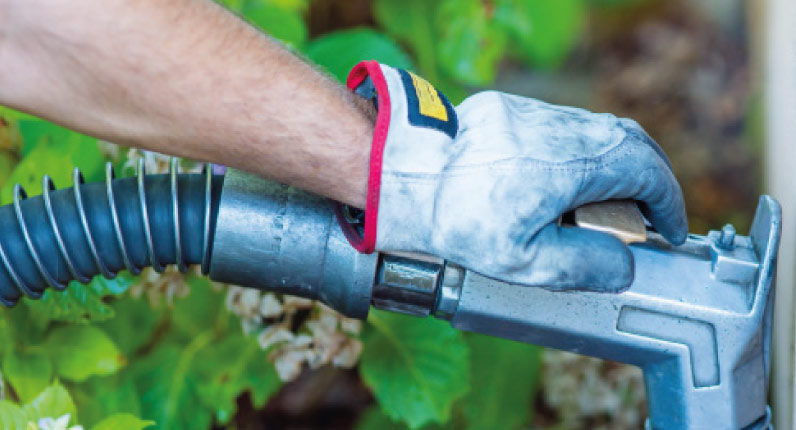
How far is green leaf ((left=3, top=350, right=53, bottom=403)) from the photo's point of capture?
1398 mm

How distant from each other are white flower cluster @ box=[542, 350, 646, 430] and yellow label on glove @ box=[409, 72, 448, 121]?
1379mm

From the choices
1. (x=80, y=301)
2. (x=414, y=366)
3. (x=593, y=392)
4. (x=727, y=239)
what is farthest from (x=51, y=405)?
(x=593, y=392)

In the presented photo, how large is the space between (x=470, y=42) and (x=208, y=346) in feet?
3.21

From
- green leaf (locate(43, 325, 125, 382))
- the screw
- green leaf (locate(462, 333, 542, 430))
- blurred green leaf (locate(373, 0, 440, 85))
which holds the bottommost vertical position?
green leaf (locate(462, 333, 542, 430))

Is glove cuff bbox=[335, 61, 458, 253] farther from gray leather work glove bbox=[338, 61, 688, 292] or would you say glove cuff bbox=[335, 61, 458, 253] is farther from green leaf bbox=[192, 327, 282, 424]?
green leaf bbox=[192, 327, 282, 424]

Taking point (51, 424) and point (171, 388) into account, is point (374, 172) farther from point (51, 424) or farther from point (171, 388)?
point (171, 388)

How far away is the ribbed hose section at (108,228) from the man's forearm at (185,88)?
130 millimetres

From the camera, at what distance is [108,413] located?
5.10 ft

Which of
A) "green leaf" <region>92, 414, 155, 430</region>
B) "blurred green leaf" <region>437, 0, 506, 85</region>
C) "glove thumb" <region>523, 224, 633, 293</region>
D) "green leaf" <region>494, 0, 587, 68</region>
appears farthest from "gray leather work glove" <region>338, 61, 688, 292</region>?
"green leaf" <region>494, 0, 587, 68</region>

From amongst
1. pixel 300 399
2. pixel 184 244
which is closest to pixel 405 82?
pixel 184 244

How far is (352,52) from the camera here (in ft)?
5.85

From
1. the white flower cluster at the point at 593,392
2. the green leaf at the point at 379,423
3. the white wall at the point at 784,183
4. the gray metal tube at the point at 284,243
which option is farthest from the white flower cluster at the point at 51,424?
the white flower cluster at the point at 593,392

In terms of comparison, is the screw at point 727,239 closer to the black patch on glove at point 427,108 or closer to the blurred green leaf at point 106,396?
the black patch on glove at point 427,108

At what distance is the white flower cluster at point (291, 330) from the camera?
1.54 meters
